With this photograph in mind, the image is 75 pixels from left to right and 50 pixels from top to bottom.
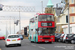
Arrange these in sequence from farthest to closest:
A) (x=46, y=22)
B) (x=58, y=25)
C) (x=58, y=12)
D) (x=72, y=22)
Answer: (x=58, y=12)
(x=58, y=25)
(x=72, y=22)
(x=46, y=22)

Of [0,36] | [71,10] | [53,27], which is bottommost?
[0,36]

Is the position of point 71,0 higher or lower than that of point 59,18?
higher

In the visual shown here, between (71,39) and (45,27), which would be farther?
(71,39)

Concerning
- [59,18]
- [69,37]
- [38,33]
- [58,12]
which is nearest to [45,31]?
[38,33]

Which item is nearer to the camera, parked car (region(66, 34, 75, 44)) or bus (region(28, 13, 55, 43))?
bus (region(28, 13, 55, 43))

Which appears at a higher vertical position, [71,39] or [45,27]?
[45,27]

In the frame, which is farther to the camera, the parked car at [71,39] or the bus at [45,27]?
the parked car at [71,39]

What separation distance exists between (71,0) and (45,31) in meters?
30.8

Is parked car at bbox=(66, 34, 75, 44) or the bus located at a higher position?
the bus

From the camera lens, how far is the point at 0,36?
67.1 m

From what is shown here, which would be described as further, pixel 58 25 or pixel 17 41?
pixel 58 25

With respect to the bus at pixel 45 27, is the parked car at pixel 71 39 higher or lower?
lower

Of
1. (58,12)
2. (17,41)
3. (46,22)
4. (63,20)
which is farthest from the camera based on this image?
(58,12)

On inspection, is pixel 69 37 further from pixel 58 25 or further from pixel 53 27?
pixel 58 25
